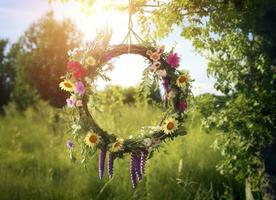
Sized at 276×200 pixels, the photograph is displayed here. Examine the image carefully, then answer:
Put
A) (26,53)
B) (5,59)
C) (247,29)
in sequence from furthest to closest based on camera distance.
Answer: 1. (5,59)
2. (26,53)
3. (247,29)

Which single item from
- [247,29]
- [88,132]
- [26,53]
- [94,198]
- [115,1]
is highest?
[26,53]

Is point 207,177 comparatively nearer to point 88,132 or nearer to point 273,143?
point 273,143

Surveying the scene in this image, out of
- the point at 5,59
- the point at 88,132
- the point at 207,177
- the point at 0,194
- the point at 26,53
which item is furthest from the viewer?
the point at 5,59

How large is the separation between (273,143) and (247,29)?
5.40 ft

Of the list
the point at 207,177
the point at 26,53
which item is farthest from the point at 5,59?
the point at 207,177

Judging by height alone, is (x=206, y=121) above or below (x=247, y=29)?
below

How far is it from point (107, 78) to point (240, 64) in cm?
314

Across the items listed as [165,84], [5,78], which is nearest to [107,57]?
[165,84]

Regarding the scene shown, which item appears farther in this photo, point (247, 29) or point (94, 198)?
point (94, 198)

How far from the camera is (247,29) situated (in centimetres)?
734

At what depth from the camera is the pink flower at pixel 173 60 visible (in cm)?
537

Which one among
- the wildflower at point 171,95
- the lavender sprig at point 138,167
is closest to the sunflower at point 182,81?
the wildflower at point 171,95

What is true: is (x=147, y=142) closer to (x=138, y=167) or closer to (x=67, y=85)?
(x=138, y=167)

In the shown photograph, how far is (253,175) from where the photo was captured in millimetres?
8125
